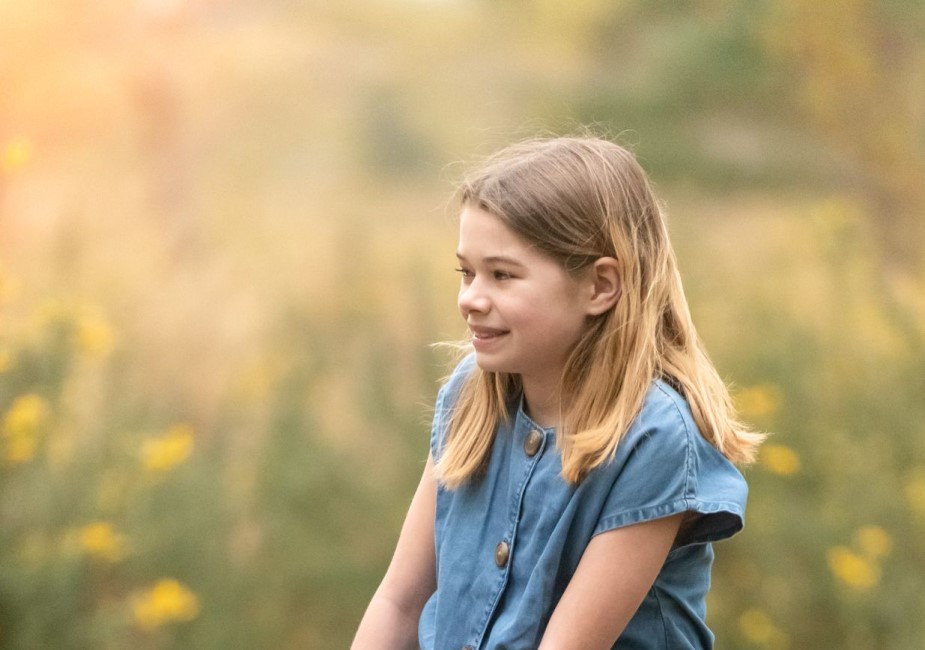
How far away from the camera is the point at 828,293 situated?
3.03 metres

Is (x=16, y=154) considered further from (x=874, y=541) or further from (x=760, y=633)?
(x=874, y=541)

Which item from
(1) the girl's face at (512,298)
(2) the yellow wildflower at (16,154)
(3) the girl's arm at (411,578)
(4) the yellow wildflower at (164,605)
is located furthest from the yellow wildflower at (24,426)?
(1) the girl's face at (512,298)

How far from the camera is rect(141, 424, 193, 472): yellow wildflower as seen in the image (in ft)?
9.58

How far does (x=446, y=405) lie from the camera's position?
1784 mm

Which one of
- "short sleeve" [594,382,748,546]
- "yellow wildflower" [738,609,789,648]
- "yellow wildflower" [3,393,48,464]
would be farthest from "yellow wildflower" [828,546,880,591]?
"yellow wildflower" [3,393,48,464]

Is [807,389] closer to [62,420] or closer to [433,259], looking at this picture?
[433,259]

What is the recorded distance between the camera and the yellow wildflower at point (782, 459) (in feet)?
9.78

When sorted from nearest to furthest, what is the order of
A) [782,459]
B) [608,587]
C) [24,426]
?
[608,587] < [24,426] < [782,459]

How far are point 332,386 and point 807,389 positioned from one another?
113cm

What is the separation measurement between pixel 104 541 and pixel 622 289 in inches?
68.5

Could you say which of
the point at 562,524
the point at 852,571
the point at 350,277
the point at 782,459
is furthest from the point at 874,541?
the point at 562,524

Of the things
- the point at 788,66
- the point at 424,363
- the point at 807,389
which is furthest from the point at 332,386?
the point at 788,66

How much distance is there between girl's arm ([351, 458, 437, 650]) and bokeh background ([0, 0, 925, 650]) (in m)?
1.20

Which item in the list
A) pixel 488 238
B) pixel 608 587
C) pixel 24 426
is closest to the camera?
pixel 608 587
